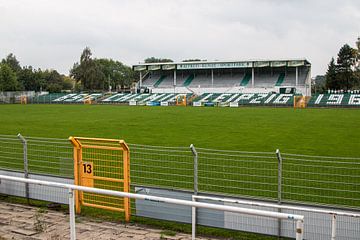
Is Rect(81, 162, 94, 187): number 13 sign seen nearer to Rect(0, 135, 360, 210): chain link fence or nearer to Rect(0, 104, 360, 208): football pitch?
Rect(0, 135, 360, 210): chain link fence

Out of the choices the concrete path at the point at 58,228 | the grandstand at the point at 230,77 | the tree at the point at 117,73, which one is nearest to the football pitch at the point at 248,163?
the concrete path at the point at 58,228

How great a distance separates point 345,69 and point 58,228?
82064mm

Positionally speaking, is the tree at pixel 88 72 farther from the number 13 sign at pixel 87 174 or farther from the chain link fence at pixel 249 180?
the number 13 sign at pixel 87 174

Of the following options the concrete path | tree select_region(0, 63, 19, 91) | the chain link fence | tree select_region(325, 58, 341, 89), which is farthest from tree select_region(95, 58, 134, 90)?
the concrete path

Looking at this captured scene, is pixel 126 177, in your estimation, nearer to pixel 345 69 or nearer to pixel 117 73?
pixel 345 69

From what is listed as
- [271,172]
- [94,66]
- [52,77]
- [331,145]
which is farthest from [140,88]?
[271,172]

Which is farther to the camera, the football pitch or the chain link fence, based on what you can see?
the football pitch

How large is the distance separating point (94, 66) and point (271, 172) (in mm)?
97681

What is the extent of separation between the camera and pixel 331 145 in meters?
16.0

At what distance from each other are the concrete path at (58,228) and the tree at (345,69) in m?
80.1

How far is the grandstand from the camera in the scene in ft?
219

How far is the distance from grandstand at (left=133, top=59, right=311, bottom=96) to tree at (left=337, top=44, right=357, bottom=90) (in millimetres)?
10725

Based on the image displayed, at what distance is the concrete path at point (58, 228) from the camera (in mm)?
6078

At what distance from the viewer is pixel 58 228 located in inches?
255
